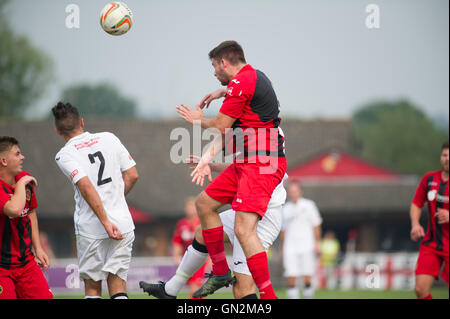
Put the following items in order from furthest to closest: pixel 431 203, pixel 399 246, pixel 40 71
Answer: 1. pixel 40 71
2. pixel 399 246
3. pixel 431 203

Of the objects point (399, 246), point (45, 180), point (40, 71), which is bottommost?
point (399, 246)

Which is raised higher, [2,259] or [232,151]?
[232,151]

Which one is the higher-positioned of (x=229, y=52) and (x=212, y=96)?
(x=229, y=52)

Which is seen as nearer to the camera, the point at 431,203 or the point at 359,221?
the point at 431,203

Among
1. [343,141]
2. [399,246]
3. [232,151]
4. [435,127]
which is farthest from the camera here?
[435,127]

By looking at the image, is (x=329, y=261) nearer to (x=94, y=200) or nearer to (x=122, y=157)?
(x=122, y=157)

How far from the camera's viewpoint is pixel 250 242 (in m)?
6.40

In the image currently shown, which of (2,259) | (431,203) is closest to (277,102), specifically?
(2,259)

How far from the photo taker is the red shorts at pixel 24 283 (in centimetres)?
Answer: 660

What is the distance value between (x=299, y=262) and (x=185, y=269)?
306 inches

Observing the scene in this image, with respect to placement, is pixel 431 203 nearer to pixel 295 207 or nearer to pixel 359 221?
pixel 295 207

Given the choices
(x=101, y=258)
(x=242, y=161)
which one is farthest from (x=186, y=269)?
(x=242, y=161)

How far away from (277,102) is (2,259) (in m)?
3.40

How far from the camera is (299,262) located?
14500mm
